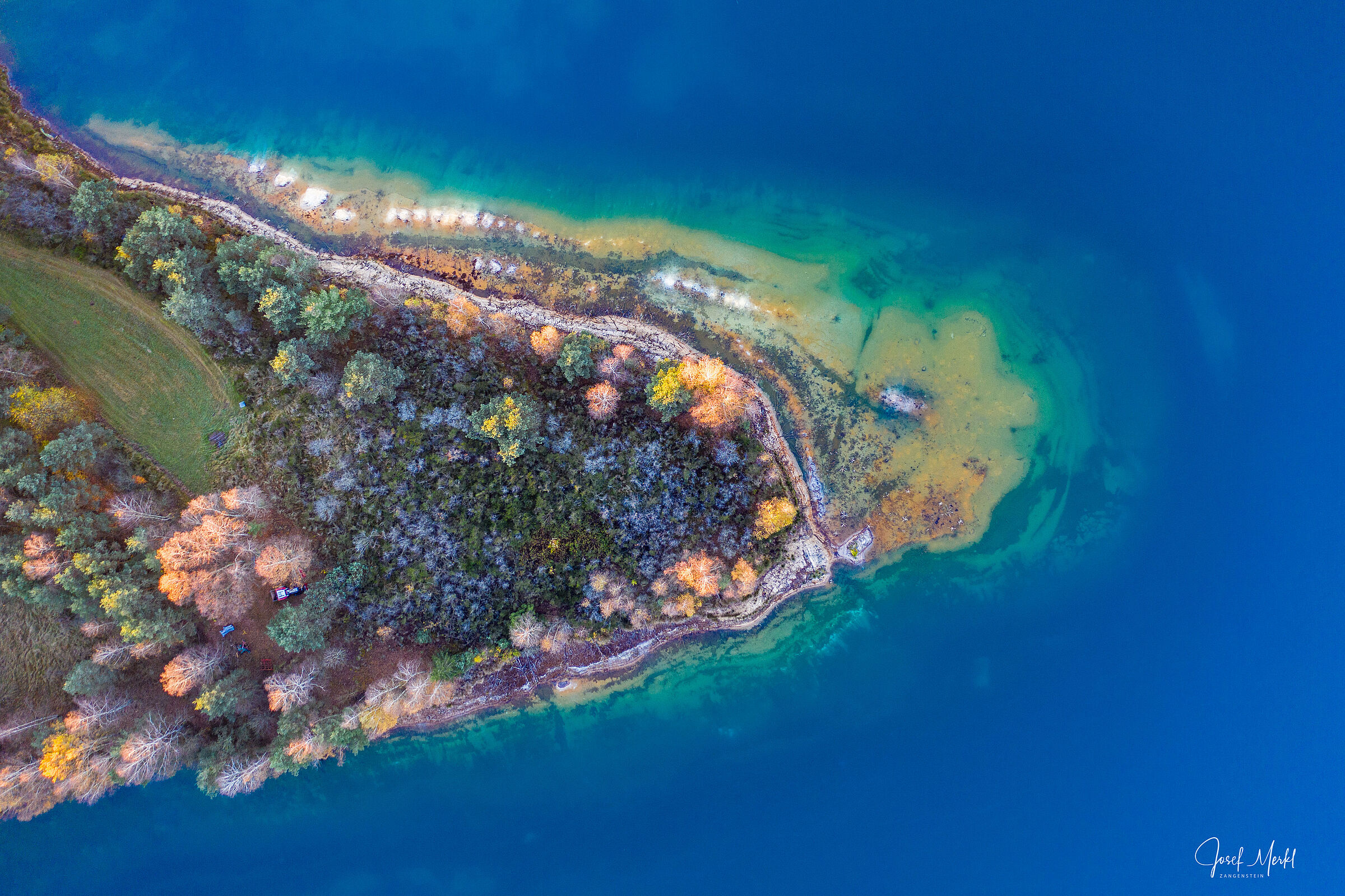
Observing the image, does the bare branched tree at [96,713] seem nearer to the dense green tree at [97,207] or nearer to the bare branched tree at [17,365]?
the bare branched tree at [17,365]

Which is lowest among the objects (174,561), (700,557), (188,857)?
(188,857)

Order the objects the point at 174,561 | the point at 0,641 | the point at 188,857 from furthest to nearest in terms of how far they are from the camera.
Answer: the point at 188,857, the point at 0,641, the point at 174,561

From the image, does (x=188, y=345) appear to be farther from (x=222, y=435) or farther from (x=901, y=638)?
(x=901, y=638)

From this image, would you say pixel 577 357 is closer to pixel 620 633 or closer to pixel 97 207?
pixel 620 633

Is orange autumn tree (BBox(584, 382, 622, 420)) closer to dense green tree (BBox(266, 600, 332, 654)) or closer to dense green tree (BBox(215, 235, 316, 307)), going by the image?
dense green tree (BBox(215, 235, 316, 307))

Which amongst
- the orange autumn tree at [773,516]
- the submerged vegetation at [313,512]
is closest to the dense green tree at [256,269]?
the submerged vegetation at [313,512]

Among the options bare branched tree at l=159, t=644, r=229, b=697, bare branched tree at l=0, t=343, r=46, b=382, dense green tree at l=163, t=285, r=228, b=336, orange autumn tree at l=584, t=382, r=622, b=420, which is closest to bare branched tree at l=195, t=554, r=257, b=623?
bare branched tree at l=159, t=644, r=229, b=697

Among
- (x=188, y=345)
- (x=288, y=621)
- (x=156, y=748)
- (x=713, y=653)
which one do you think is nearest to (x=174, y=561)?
(x=288, y=621)
